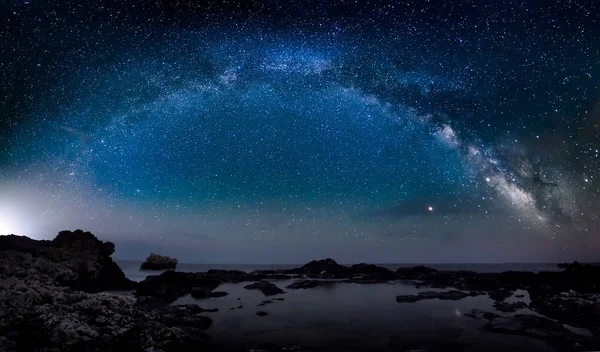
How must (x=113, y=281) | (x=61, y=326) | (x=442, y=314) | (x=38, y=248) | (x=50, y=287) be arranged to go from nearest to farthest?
(x=61, y=326)
(x=50, y=287)
(x=442, y=314)
(x=38, y=248)
(x=113, y=281)

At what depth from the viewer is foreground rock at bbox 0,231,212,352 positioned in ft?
54.8

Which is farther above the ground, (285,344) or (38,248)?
(38,248)

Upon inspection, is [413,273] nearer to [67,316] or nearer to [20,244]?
[67,316]

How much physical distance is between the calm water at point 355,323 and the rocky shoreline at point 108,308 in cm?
144

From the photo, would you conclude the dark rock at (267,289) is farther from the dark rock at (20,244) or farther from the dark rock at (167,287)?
the dark rock at (20,244)

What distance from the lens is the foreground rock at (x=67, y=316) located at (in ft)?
54.8

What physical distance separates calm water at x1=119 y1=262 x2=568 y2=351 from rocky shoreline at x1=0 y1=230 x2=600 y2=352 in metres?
1.44

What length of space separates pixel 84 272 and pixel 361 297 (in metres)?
31.3

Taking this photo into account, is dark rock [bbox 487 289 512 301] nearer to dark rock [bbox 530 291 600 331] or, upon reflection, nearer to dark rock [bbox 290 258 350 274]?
dark rock [bbox 530 291 600 331]

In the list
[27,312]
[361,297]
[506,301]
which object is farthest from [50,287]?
[506,301]

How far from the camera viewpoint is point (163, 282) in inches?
1465

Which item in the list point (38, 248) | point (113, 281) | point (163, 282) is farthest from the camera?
point (113, 281)

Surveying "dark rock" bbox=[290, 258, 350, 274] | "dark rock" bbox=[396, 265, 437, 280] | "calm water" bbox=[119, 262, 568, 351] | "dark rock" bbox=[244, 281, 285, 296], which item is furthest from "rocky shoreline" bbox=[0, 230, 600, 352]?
"dark rock" bbox=[290, 258, 350, 274]

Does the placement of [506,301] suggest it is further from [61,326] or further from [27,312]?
[27,312]
